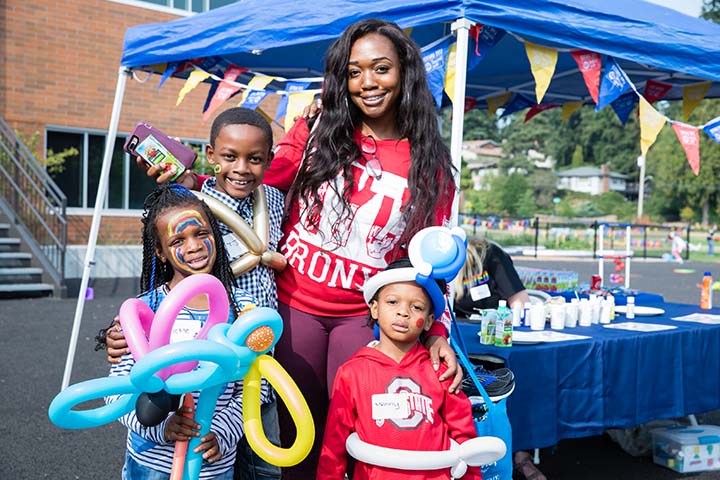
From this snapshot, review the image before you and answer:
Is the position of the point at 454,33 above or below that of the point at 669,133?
below

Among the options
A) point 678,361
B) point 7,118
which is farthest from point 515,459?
point 7,118

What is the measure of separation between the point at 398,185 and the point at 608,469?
2.84 metres

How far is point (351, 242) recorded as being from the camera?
225cm

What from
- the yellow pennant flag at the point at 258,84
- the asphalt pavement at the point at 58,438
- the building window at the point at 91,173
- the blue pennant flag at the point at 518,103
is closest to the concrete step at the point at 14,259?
the building window at the point at 91,173

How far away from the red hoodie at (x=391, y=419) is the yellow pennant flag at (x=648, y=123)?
234 centimetres

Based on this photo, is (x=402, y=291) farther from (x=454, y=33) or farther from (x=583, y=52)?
(x=583, y=52)

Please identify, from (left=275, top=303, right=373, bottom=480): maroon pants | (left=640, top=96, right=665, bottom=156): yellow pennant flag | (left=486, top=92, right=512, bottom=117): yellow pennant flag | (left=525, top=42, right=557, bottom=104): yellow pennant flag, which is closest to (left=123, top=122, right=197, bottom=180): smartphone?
(left=275, top=303, right=373, bottom=480): maroon pants

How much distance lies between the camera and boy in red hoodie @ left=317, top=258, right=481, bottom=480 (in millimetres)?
2104

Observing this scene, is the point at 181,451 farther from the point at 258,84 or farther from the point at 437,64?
the point at 258,84

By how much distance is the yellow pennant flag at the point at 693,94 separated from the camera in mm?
5469

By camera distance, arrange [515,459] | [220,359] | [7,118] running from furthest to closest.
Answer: [7,118]
[515,459]
[220,359]

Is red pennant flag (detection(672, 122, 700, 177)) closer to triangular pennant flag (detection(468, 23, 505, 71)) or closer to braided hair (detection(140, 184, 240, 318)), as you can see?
triangular pennant flag (detection(468, 23, 505, 71))

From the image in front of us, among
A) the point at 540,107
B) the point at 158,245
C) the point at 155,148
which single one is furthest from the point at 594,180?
the point at 158,245

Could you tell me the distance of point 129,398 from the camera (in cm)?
159
